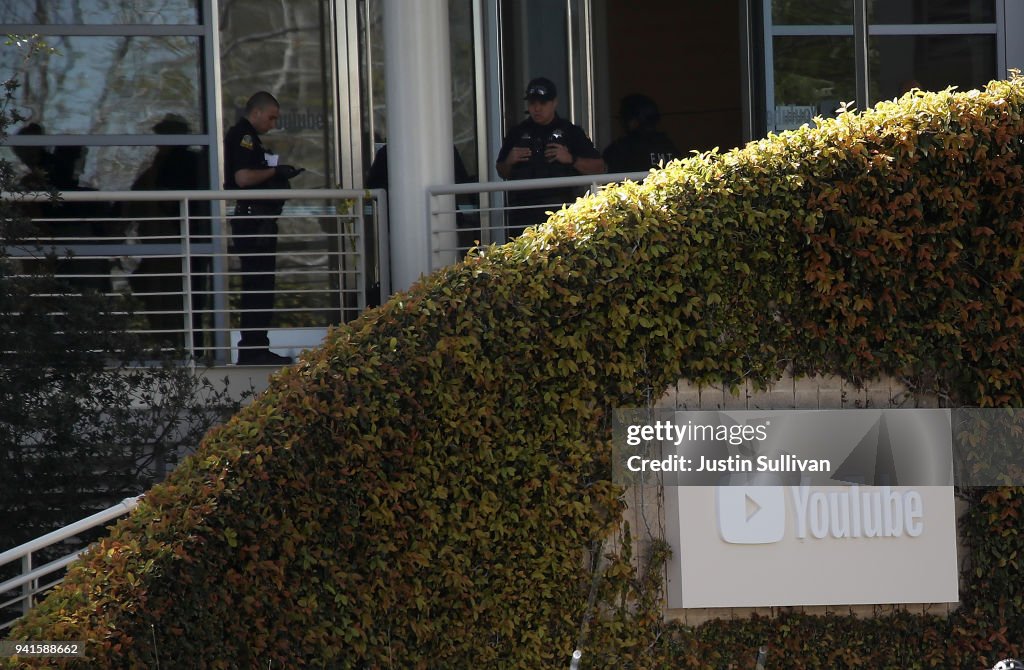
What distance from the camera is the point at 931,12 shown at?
8547mm

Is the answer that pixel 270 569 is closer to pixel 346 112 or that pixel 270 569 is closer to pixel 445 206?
pixel 445 206

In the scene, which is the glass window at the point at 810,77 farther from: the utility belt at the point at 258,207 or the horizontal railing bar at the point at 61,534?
the horizontal railing bar at the point at 61,534

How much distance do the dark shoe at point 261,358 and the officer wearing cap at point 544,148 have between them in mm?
1777

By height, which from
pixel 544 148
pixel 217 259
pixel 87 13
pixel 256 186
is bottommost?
pixel 217 259

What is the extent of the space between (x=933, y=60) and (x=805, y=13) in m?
1.21

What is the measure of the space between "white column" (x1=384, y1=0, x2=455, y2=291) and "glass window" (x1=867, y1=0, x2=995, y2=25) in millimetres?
3234

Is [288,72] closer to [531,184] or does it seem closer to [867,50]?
[531,184]

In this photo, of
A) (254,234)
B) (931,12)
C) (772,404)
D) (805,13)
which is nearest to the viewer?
(772,404)

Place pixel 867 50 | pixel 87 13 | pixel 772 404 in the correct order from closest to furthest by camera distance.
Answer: pixel 772 404 < pixel 867 50 < pixel 87 13

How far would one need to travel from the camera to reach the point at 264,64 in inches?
364

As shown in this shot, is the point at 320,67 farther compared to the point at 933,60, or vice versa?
the point at 320,67

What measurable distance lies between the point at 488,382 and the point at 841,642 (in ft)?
6.66

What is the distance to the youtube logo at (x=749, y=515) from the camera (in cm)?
534

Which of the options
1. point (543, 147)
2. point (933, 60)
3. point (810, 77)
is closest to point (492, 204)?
point (543, 147)
